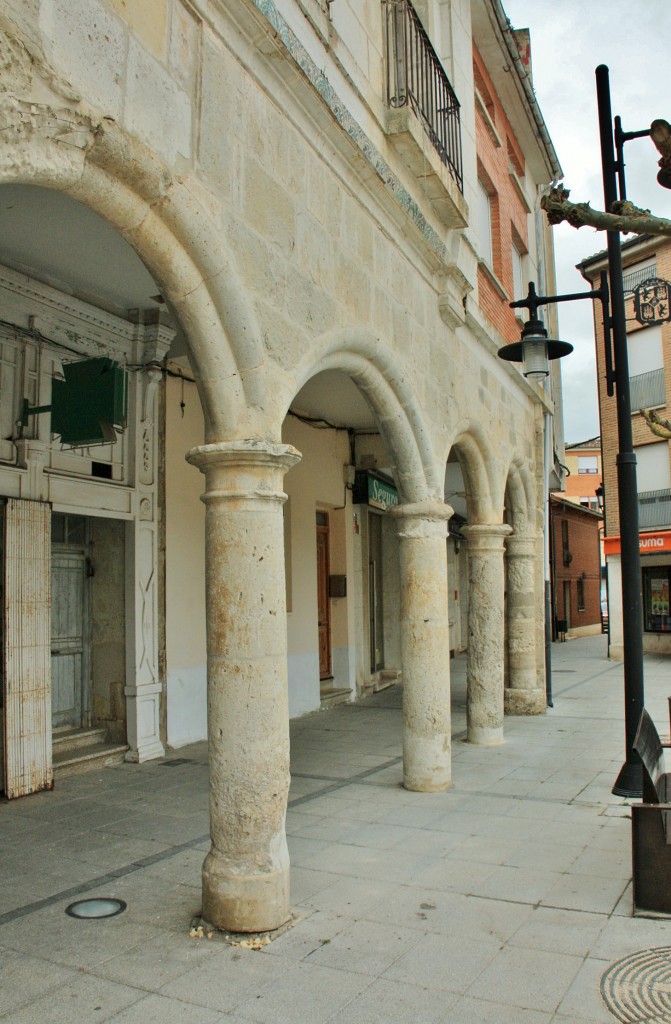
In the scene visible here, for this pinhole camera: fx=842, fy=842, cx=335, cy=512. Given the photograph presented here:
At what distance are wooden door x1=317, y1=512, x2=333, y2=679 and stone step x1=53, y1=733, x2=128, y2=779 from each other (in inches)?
190

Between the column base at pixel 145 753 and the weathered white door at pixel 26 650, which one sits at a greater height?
the weathered white door at pixel 26 650

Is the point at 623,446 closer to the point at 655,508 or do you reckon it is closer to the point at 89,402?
the point at 89,402

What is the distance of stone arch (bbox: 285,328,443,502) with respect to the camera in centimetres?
491

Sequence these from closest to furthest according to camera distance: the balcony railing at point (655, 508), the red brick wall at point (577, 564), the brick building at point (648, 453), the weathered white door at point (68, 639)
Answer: the weathered white door at point (68, 639) → the brick building at point (648, 453) → the balcony railing at point (655, 508) → the red brick wall at point (577, 564)

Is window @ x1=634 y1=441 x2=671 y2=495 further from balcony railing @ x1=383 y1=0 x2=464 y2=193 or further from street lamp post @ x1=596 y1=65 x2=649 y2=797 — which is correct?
street lamp post @ x1=596 y1=65 x2=649 y2=797

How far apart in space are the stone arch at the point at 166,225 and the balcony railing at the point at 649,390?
19446 mm

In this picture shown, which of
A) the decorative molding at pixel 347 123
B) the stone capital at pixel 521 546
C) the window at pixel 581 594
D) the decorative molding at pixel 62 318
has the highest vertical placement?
the decorative molding at pixel 347 123

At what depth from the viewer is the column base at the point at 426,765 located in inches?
254

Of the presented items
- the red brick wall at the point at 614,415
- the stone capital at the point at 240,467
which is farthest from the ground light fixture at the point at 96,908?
the red brick wall at the point at 614,415

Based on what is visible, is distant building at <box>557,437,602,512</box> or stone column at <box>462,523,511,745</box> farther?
distant building at <box>557,437,602,512</box>

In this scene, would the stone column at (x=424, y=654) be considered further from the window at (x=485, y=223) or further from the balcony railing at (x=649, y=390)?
the balcony railing at (x=649, y=390)

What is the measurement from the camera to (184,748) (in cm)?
789

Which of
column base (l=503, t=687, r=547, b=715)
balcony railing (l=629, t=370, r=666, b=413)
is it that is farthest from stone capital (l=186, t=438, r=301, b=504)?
balcony railing (l=629, t=370, r=666, b=413)

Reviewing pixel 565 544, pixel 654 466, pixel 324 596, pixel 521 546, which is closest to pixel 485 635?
pixel 521 546
